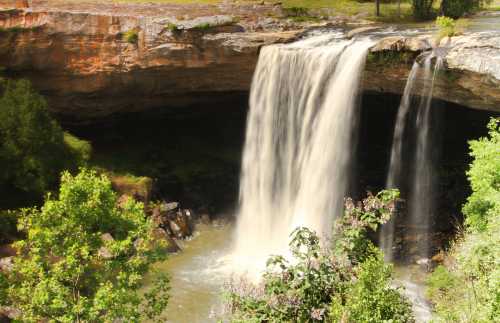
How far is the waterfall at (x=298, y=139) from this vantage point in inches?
783

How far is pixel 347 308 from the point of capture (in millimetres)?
9227

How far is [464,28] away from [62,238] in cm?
1725

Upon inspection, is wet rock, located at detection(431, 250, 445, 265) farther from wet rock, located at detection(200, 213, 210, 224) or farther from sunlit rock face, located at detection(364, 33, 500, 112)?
wet rock, located at detection(200, 213, 210, 224)

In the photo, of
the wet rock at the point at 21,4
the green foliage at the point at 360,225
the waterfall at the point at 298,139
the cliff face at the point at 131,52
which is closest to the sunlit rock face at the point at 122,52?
the cliff face at the point at 131,52

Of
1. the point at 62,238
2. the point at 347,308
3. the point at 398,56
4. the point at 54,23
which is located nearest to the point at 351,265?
the point at 347,308

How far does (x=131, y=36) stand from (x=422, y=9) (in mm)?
14342

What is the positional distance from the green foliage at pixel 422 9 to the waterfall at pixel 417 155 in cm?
804

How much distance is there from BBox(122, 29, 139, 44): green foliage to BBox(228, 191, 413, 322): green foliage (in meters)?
15.0

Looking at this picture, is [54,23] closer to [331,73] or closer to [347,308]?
[331,73]

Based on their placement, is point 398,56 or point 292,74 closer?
point 398,56

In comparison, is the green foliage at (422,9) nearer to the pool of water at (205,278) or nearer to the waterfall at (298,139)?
the waterfall at (298,139)

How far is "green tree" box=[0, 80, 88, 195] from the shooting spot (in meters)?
20.4

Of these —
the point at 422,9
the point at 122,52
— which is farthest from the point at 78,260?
the point at 422,9

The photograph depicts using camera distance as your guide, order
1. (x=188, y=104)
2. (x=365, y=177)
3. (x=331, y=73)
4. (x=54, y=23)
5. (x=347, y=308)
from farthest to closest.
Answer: (x=188, y=104) → (x=365, y=177) → (x=54, y=23) → (x=331, y=73) → (x=347, y=308)
